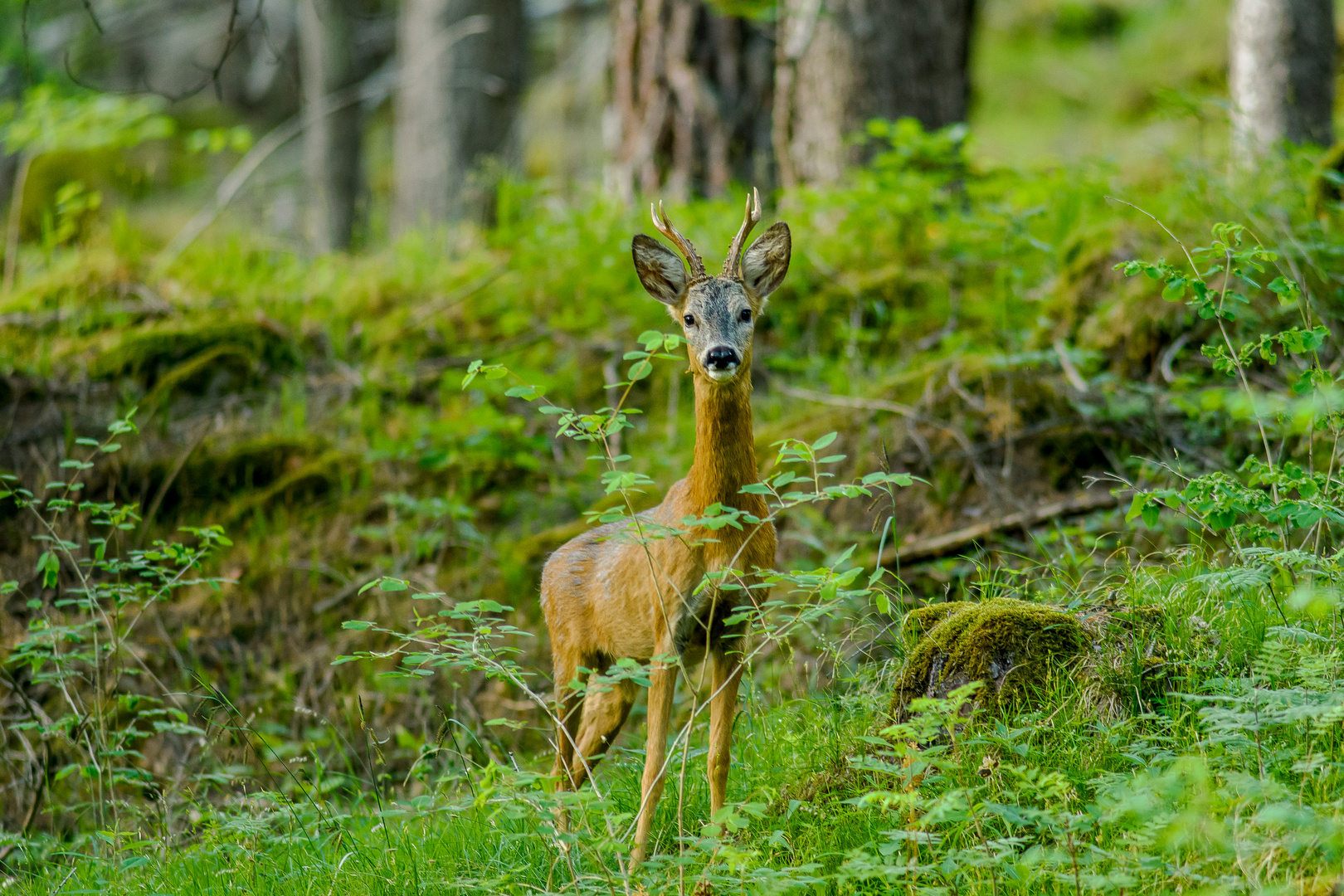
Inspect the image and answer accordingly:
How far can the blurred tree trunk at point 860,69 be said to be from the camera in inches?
281

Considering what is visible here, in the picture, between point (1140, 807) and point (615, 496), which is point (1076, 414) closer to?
point (615, 496)

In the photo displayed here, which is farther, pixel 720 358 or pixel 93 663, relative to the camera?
pixel 93 663

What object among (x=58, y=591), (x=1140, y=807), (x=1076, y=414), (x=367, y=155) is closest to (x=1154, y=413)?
(x=1076, y=414)

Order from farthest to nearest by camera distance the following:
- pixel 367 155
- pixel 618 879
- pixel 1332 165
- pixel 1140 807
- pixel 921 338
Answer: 1. pixel 367 155
2. pixel 921 338
3. pixel 1332 165
4. pixel 618 879
5. pixel 1140 807

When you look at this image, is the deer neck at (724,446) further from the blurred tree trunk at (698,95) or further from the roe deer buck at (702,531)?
the blurred tree trunk at (698,95)

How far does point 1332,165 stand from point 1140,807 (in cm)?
436

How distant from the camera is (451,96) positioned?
377 inches

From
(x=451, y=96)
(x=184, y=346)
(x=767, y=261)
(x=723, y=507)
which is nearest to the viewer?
(x=723, y=507)

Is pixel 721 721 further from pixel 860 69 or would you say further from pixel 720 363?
pixel 860 69

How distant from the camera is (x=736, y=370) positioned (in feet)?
9.98

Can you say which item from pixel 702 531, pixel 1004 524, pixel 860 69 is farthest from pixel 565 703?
pixel 860 69

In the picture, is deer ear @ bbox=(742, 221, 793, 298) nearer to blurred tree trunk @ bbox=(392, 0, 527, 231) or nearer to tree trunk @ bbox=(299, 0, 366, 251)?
blurred tree trunk @ bbox=(392, 0, 527, 231)

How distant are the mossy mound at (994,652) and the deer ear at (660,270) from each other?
123 centimetres

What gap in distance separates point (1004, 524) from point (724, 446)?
2.01 meters
